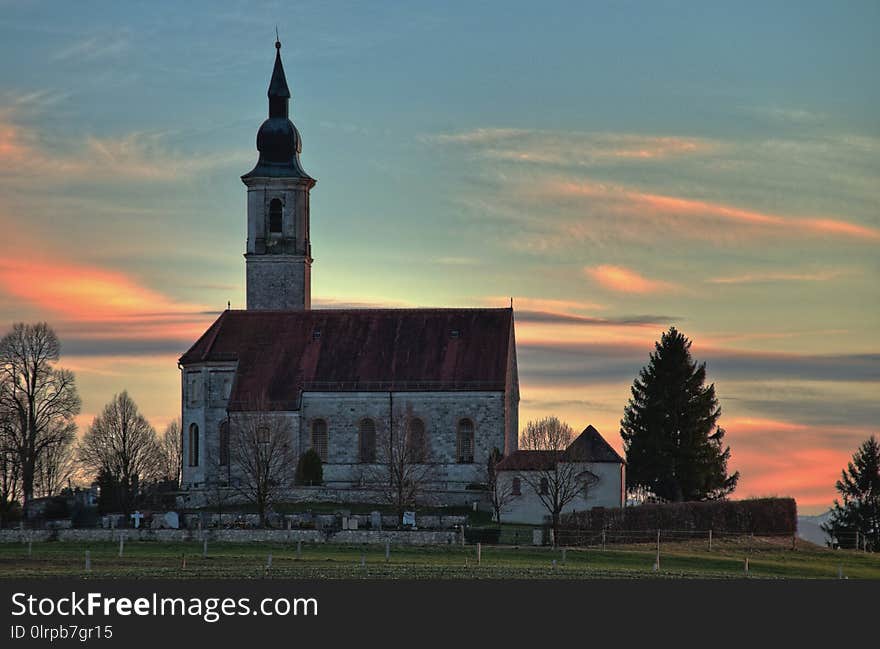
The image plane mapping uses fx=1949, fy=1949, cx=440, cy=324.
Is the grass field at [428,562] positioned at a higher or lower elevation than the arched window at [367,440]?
lower

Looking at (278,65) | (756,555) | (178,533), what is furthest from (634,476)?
(278,65)

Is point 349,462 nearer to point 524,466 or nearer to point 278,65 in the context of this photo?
point 524,466

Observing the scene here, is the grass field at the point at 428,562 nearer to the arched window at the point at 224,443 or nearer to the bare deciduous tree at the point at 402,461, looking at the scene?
the bare deciduous tree at the point at 402,461

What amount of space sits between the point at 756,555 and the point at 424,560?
1303 cm

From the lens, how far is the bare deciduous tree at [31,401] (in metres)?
87.2

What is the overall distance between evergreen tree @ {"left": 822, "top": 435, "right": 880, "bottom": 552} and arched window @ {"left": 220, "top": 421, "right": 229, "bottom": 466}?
2711 centimetres

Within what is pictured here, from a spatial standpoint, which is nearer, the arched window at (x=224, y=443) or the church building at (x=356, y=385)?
the church building at (x=356, y=385)

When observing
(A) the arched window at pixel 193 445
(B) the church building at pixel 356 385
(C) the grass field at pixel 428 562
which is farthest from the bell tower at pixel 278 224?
(C) the grass field at pixel 428 562

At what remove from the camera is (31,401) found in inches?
3457

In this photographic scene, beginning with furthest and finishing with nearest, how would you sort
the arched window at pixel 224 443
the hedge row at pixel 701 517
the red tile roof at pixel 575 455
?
the arched window at pixel 224 443, the red tile roof at pixel 575 455, the hedge row at pixel 701 517

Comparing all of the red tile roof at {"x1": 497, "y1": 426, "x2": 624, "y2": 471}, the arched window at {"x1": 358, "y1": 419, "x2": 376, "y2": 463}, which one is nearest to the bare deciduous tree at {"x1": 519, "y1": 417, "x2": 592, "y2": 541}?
the red tile roof at {"x1": 497, "y1": 426, "x2": 624, "y2": 471}

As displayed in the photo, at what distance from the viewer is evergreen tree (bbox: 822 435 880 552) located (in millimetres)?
85625

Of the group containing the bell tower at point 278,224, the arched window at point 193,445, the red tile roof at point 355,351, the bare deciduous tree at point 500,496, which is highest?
the bell tower at point 278,224

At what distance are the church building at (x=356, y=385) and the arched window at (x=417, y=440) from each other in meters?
0.08
